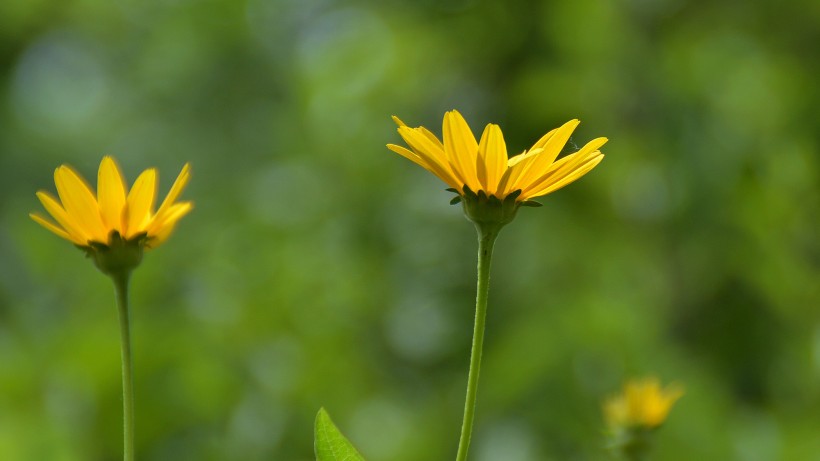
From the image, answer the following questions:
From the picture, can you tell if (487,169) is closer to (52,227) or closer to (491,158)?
(491,158)

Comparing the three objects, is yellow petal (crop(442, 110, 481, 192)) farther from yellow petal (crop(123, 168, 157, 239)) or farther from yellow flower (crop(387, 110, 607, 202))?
yellow petal (crop(123, 168, 157, 239))

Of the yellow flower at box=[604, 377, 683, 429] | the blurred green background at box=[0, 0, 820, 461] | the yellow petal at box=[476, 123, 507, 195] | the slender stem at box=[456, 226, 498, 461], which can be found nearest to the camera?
the slender stem at box=[456, 226, 498, 461]

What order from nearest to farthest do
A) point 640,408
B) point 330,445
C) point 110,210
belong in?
1. point 330,445
2. point 110,210
3. point 640,408

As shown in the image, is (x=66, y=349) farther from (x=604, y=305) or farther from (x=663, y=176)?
(x=663, y=176)

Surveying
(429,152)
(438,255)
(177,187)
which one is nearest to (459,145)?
(429,152)

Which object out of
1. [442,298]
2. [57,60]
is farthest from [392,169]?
[57,60]

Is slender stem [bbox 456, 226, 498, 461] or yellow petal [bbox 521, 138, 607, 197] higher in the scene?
yellow petal [bbox 521, 138, 607, 197]

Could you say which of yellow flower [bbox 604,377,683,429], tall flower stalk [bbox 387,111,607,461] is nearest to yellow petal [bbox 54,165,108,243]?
tall flower stalk [bbox 387,111,607,461]

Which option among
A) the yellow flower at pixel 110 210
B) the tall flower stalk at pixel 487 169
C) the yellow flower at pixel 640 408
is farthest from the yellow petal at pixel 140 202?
the yellow flower at pixel 640 408
